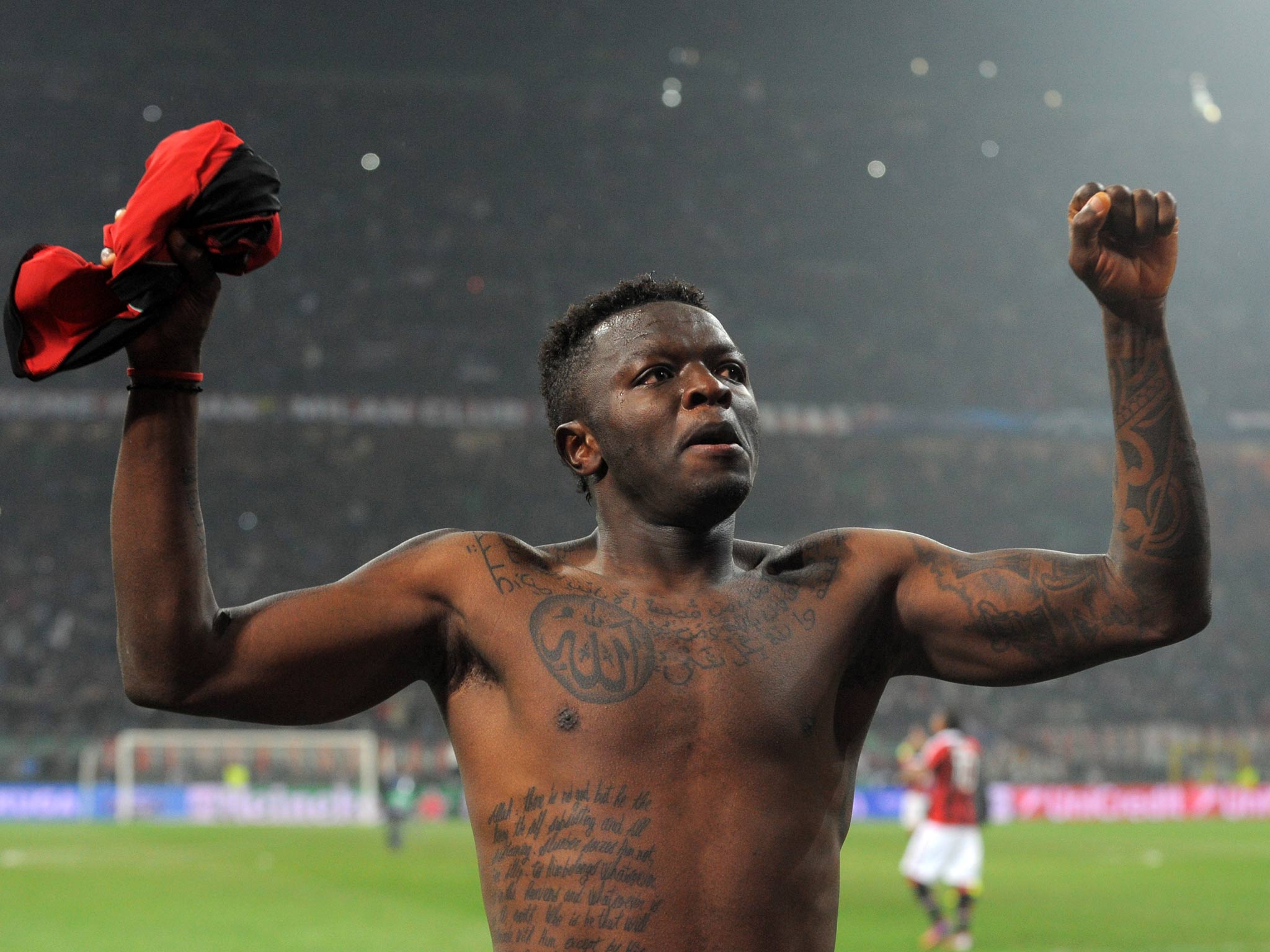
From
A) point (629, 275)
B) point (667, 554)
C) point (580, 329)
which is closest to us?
point (667, 554)

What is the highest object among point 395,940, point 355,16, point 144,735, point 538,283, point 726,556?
point 355,16

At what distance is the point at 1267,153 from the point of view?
1085 inches

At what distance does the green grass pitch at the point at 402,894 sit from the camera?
988cm

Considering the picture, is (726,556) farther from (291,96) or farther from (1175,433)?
(291,96)

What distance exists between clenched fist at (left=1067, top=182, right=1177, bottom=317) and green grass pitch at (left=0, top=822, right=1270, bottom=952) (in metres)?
8.12

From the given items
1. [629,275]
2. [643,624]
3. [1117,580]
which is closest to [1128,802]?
[629,275]

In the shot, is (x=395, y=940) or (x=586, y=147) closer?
(x=395, y=940)

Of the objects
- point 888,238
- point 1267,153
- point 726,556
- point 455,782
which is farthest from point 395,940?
point 1267,153

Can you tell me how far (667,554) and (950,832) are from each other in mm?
8262

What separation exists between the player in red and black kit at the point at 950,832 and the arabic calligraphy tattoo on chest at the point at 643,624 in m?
8.03

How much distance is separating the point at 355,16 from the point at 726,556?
20993mm

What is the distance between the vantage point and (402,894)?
12.1 metres

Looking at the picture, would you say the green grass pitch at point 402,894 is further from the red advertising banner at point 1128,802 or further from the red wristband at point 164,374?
the red wristband at point 164,374

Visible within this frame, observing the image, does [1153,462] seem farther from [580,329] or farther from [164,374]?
[164,374]
